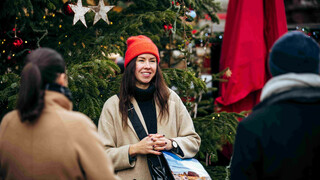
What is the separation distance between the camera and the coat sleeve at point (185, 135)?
307 centimetres

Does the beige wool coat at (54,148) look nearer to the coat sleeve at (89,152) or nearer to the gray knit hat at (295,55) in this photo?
the coat sleeve at (89,152)

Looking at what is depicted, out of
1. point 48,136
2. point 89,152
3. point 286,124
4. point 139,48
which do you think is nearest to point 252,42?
point 139,48

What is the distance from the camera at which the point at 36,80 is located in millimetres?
1885

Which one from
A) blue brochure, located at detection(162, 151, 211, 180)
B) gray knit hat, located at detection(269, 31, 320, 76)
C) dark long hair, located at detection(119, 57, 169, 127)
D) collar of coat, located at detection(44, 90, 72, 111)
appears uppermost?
gray knit hat, located at detection(269, 31, 320, 76)

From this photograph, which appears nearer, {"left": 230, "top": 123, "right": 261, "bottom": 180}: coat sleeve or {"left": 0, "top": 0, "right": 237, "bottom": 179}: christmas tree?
{"left": 230, "top": 123, "right": 261, "bottom": 180}: coat sleeve

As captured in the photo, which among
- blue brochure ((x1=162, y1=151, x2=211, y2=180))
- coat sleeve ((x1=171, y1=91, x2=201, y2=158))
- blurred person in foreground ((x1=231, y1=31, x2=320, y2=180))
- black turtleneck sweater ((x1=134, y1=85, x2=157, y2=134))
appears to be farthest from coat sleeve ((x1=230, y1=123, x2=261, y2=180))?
black turtleneck sweater ((x1=134, y1=85, x2=157, y2=134))

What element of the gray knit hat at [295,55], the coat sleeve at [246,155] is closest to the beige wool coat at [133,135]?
the coat sleeve at [246,155]

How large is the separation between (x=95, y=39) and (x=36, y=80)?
2511 millimetres

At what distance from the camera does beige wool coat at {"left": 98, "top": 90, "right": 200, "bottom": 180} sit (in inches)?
116

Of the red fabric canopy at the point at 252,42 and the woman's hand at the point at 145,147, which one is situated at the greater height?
the red fabric canopy at the point at 252,42

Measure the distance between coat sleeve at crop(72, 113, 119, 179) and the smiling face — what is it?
1312 mm

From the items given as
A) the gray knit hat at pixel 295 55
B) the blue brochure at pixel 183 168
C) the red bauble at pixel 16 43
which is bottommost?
the blue brochure at pixel 183 168

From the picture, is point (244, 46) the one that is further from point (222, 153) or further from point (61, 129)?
point (61, 129)

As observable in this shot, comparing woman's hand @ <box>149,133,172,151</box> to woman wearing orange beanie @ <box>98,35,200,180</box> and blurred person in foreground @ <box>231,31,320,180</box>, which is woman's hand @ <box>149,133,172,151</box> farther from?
blurred person in foreground @ <box>231,31,320,180</box>
